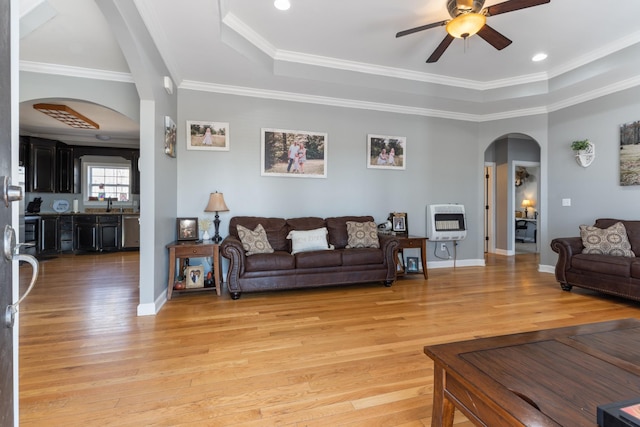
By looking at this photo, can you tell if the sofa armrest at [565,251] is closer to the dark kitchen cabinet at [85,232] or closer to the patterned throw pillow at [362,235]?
the patterned throw pillow at [362,235]

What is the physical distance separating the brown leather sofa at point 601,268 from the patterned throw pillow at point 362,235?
2.35m

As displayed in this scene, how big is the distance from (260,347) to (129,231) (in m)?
6.20

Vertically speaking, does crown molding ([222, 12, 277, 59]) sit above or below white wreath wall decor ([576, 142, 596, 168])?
above

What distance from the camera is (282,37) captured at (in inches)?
132

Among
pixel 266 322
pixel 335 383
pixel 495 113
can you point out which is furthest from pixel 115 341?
pixel 495 113

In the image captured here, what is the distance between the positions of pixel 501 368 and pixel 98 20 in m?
3.91

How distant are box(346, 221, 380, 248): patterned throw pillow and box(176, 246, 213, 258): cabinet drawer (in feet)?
6.02

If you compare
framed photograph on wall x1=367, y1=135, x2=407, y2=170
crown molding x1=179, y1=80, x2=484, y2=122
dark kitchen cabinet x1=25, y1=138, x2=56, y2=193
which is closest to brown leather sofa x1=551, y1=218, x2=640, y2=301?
framed photograph on wall x1=367, y1=135, x2=407, y2=170

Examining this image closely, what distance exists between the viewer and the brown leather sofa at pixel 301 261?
11.6 feet

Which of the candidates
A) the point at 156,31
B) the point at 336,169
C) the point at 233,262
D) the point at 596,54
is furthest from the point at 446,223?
the point at 156,31

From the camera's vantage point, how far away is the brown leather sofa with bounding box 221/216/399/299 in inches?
139

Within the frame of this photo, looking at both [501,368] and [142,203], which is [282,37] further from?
[501,368]

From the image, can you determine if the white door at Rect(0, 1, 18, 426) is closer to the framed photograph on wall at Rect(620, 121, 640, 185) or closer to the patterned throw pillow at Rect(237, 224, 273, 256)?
the patterned throw pillow at Rect(237, 224, 273, 256)

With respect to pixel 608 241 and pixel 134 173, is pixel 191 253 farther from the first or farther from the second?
pixel 134 173
